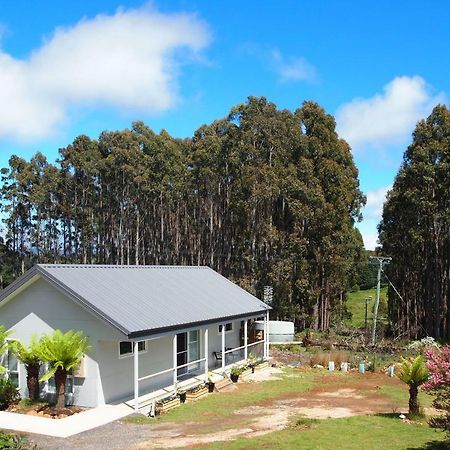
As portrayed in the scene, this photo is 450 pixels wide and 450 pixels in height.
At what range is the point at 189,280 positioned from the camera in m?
24.9

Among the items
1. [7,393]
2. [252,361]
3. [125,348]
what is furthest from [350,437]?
[252,361]

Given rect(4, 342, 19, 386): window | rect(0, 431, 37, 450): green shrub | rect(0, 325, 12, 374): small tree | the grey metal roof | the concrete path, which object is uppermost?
the grey metal roof

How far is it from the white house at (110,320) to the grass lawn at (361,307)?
24.2 metres

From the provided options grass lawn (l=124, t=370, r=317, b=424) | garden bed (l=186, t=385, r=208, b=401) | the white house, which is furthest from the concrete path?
garden bed (l=186, t=385, r=208, b=401)

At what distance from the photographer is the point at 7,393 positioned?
666 inches

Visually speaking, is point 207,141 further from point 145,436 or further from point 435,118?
point 145,436

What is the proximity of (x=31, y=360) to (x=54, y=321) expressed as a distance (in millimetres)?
1420

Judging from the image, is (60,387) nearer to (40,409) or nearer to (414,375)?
(40,409)

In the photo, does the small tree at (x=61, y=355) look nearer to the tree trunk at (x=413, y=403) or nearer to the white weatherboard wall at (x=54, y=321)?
the white weatherboard wall at (x=54, y=321)

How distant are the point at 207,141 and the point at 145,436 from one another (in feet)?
95.5

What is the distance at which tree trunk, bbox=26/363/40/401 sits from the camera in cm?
1706

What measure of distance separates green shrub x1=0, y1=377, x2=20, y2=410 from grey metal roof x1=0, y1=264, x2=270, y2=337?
3.52 m

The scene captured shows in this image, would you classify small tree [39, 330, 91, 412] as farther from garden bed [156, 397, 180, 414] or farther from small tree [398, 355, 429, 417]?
small tree [398, 355, 429, 417]

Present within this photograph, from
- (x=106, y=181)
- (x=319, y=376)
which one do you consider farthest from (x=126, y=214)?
(x=319, y=376)
